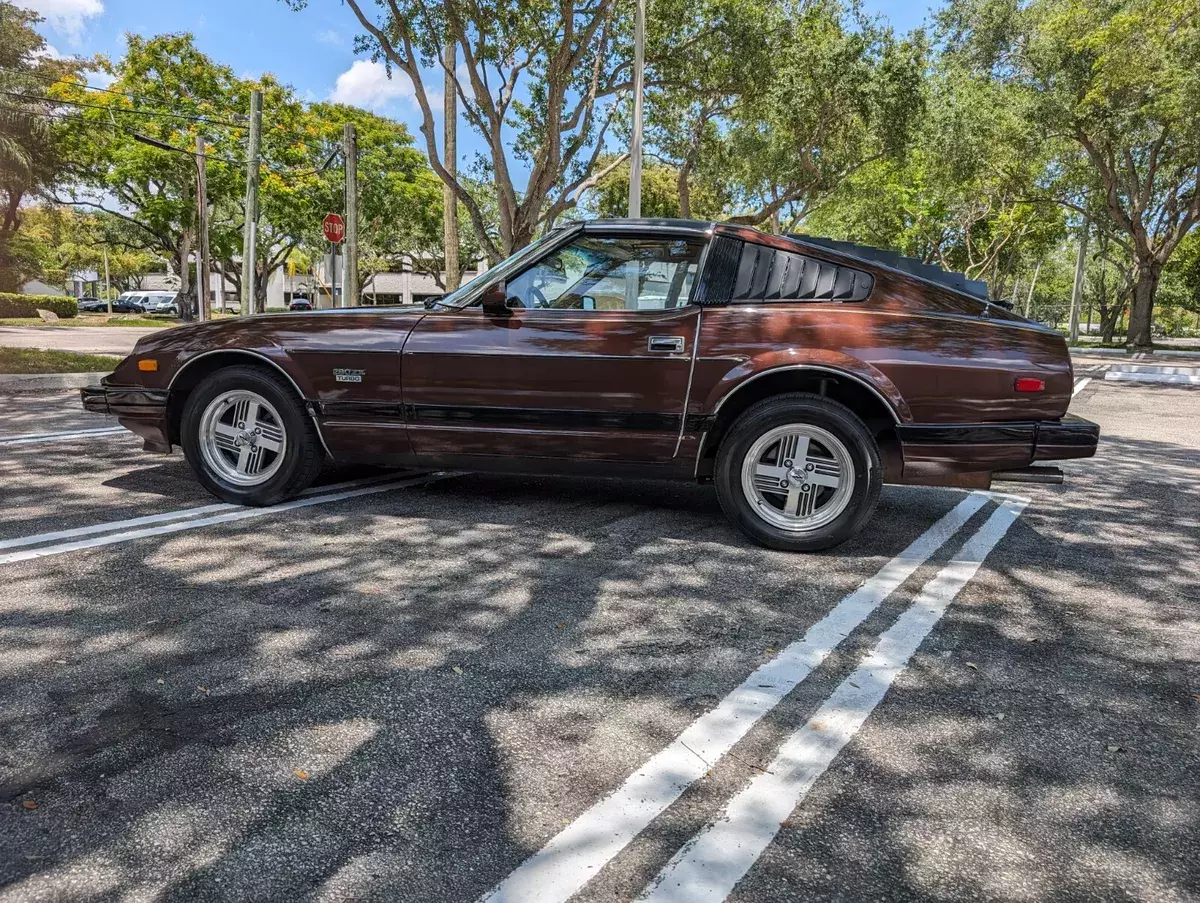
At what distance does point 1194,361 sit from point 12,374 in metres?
30.5

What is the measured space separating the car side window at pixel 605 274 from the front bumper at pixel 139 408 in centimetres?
213

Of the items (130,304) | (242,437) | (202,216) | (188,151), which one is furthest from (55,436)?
A: (130,304)

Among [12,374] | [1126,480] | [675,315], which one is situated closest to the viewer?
[675,315]

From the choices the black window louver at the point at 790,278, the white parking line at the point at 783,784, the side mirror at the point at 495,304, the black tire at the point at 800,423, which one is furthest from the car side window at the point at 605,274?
the white parking line at the point at 783,784

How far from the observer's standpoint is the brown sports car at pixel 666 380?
4.14 m

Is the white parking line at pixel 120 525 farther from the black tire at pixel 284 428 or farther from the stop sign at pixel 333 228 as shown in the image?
the stop sign at pixel 333 228

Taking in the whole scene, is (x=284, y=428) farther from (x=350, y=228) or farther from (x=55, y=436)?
(x=350, y=228)

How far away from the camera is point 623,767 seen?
7.50ft

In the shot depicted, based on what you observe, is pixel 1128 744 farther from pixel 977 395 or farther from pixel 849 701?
pixel 977 395

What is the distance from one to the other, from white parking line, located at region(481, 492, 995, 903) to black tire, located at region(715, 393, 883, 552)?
2.15ft

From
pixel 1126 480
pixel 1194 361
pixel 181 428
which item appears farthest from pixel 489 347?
pixel 1194 361

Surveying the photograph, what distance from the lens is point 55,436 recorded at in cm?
707

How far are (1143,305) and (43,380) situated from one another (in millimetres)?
33737

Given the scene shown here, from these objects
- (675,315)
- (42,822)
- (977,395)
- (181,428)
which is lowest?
(42,822)
